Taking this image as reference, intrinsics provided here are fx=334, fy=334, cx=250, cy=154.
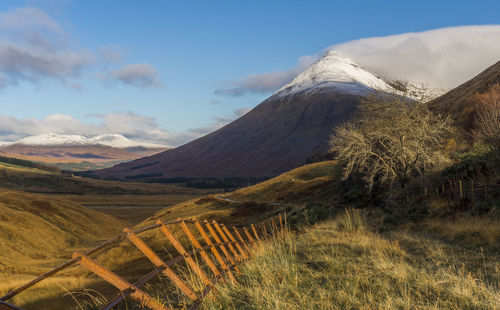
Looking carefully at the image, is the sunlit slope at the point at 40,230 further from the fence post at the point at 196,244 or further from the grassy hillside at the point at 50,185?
the grassy hillside at the point at 50,185

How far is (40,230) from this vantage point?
37.5 meters

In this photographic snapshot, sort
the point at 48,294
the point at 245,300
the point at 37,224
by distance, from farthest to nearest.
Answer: the point at 37,224 → the point at 48,294 → the point at 245,300

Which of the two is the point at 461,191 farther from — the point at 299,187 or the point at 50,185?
the point at 50,185

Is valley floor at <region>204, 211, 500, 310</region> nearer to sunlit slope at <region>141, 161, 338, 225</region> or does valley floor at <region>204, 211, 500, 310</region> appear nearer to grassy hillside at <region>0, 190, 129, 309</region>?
grassy hillside at <region>0, 190, 129, 309</region>

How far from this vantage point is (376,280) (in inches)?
255

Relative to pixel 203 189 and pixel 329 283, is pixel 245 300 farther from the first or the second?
pixel 203 189

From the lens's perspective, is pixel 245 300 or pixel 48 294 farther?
pixel 48 294

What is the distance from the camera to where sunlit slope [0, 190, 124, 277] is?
95.3 ft

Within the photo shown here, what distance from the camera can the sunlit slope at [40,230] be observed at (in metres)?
29.1

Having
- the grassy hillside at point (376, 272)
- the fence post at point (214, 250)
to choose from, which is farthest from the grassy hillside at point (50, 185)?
the fence post at point (214, 250)

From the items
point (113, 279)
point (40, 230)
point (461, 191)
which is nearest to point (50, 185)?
point (40, 230)

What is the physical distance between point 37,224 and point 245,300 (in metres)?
41.0

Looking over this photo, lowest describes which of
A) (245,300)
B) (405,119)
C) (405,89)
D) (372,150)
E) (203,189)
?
(203,189)

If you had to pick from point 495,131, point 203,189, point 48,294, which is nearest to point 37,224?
point 48,294
